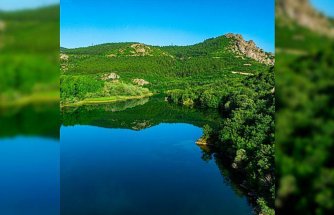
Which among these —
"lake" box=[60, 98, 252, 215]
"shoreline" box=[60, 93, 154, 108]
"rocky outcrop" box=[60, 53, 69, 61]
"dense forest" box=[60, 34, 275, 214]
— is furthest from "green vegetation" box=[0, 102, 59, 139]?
"shoreline" box=[60, 93, 154, 108]

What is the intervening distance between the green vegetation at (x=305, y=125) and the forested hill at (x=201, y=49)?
3147 mm

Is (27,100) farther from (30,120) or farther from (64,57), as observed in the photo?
(64,57)

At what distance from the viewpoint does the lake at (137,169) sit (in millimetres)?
4477

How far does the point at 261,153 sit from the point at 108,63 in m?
3.40

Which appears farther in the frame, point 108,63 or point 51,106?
point 108,63

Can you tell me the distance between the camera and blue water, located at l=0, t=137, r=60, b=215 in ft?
5.87

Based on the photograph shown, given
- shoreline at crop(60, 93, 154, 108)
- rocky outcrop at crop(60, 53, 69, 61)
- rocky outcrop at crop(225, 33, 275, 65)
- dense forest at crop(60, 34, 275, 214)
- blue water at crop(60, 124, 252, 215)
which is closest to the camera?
blue water at crop(60, 124, 252, 215)

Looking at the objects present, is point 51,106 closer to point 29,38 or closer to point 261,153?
point 29,38

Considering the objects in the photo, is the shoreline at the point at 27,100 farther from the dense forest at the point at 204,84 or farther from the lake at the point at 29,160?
the dense forest at the point at 204,84

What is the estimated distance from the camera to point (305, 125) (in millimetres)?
1446

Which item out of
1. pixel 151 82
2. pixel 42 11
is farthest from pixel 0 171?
pixel 151 82

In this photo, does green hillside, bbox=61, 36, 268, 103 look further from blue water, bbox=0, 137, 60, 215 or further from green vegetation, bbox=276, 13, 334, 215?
green vegetation, bbox=276, 13, 334, 215

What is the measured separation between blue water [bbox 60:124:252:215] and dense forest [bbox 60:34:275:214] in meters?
0.49

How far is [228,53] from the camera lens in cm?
614
